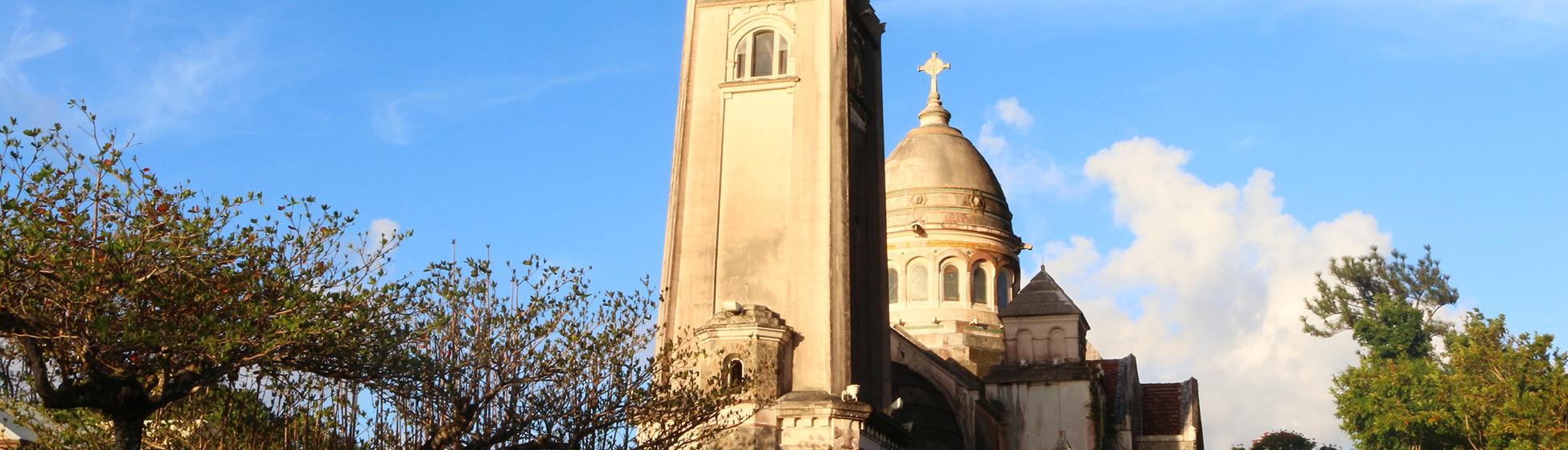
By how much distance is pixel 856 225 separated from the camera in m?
24.6

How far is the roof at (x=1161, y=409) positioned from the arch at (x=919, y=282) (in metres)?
5.58

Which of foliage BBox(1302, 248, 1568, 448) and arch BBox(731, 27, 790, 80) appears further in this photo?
foliage BBox(1302, 248, 1568, 448)

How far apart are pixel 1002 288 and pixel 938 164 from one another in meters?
3.48

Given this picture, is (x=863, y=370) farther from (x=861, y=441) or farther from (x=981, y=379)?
(x=981, y=379)

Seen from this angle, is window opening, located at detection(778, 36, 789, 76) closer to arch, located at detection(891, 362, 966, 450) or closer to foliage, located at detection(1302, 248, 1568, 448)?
arch, located at detection(891, 362, 966, 450)

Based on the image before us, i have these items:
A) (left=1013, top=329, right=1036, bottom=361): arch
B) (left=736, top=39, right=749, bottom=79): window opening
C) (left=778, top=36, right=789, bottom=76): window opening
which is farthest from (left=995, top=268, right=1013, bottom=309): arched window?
(left=736, top=39, right=749, bottom=79): window opening

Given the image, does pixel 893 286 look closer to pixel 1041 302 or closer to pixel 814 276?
pixel 1041 302

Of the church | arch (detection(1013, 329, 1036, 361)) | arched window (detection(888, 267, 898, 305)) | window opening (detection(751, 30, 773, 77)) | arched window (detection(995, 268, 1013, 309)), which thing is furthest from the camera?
arched window (detection(995, 268, 1013, 309))

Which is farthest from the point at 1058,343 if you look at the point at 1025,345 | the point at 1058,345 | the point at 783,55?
the point at 783,55

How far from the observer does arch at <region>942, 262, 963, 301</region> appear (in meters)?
35.5

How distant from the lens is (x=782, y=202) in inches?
907

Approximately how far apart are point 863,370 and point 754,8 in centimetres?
615

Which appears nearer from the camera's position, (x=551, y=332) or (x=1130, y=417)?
(x=551, y=332)

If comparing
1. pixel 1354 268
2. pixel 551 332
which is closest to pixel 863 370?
pixel 551 332
